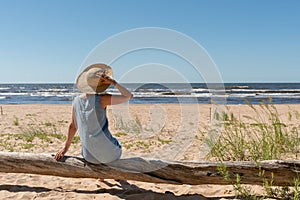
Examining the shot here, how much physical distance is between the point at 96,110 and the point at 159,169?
1.02 meters

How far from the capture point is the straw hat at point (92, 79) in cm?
310

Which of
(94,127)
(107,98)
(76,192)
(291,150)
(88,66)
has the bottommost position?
(76,192)

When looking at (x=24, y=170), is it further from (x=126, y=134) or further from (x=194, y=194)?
(x=126, y=134)

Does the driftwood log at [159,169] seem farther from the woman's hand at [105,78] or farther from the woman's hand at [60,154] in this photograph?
the woman's hand at [105,78]


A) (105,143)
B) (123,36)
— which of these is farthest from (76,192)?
(123,36)

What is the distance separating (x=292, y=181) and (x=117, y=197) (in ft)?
6.56

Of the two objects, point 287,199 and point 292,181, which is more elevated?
point 292,181

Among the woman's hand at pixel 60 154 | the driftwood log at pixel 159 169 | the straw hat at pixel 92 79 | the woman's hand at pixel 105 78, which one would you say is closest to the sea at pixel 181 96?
the driftwood log at pixel 159 169

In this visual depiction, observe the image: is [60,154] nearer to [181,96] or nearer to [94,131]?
[94,131]

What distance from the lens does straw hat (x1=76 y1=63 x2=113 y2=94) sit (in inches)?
122

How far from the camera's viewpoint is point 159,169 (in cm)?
329

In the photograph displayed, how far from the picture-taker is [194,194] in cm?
333

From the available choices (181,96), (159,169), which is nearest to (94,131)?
(159,169)

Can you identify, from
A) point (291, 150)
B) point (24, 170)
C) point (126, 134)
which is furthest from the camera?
point (126, 134)
